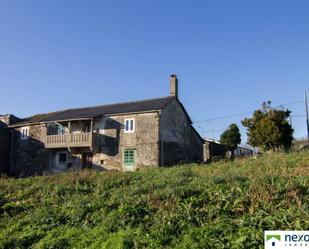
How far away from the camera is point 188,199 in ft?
35.6

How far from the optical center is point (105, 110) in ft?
118

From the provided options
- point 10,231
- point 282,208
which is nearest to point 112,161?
point 10,231

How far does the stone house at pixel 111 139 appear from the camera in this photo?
3222cm

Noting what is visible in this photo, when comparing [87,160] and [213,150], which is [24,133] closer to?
[87,160]

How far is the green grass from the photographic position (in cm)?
841

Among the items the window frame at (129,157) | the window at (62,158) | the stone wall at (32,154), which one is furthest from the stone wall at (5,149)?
the window frame at (129,157)

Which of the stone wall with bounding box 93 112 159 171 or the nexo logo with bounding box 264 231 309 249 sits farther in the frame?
the stone wall with bounding box 93 112 159 171

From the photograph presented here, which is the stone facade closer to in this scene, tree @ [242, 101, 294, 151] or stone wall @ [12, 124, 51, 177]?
stone wall @ [12, 124, 51, 177]

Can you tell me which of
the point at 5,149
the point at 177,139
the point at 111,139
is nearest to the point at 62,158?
the point at 111,139

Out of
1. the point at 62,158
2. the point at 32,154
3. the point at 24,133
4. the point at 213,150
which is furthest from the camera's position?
the point at 213,150

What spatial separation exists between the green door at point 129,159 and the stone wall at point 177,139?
2.39 metres

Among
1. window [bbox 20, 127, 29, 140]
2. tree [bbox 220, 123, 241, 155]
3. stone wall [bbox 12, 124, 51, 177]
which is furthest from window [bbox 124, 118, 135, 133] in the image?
tree [bbox 220, 123, 241, 155]

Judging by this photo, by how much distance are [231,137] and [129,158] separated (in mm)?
12665

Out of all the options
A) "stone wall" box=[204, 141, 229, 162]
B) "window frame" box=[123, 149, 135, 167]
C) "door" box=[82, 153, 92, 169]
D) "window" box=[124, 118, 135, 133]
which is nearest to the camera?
"window frame" box=[123, 149, 135, 167]
